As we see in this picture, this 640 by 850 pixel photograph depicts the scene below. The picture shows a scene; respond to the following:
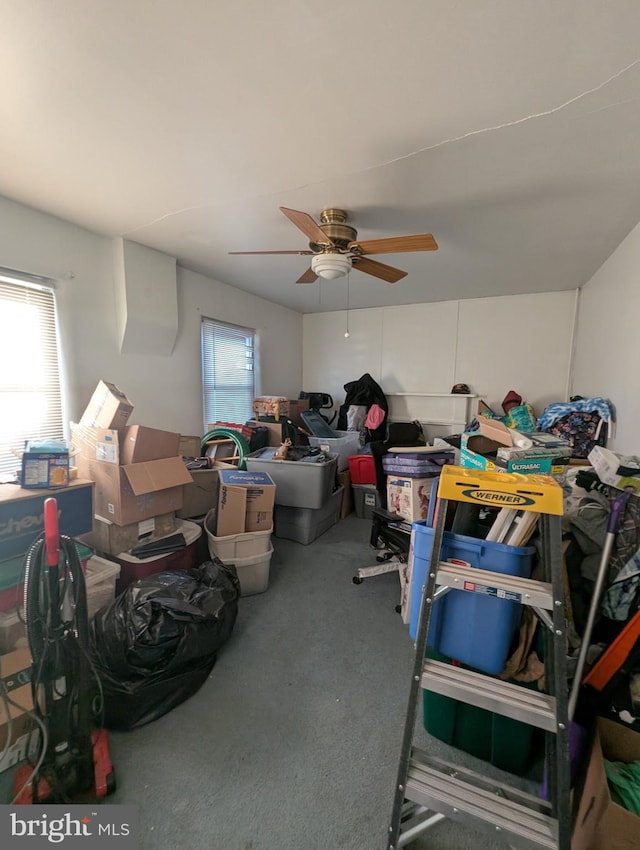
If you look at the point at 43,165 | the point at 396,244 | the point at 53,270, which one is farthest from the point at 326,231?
the point at 53,270

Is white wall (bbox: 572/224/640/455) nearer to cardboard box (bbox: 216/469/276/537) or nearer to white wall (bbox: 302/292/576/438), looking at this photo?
white wall (bbox: 302/292/576/438)

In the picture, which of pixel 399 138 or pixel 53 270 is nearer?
pixel 399 138

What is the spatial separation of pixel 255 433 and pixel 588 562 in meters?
2.95

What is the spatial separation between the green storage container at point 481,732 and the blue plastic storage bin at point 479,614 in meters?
0.26

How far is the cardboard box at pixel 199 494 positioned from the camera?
2816mm

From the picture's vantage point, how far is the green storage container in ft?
4.25

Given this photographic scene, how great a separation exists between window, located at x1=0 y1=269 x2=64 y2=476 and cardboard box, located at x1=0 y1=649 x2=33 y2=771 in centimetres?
132

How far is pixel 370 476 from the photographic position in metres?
3.83

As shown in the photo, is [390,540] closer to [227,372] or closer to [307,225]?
[307,225]

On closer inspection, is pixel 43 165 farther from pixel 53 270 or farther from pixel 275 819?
pixel 275 819

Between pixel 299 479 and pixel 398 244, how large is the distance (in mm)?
1899

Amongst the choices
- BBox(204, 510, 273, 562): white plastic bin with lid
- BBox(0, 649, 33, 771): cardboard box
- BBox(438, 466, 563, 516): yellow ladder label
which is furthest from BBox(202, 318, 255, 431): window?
BBox(438, 466, 563, 516): yellow ladder label

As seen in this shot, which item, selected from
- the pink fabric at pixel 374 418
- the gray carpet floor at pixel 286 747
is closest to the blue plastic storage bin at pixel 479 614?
the gray carpet floor at pixel 286 747

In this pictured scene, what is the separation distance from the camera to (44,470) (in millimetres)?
1881
